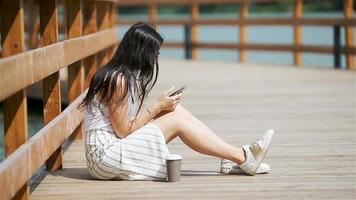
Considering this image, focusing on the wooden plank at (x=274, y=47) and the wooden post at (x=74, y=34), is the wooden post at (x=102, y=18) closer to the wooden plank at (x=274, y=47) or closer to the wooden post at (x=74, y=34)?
the wooden post at (x=74, y=34)

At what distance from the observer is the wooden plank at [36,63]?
10.2 feet

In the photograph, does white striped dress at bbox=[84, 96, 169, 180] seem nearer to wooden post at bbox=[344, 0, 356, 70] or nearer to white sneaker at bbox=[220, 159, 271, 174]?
white sneaker at bbox=[220, 159, 271, 174]

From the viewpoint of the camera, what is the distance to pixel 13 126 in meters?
3.39

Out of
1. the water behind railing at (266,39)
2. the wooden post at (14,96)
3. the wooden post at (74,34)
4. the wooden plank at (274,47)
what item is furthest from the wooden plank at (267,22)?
the wooden post at (14,96)

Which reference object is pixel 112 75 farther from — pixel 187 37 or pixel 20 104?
pixel 187 37

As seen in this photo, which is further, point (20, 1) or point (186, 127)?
point (186, 127)

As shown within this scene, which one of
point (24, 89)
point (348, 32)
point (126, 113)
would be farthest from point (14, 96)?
point (348, 32)

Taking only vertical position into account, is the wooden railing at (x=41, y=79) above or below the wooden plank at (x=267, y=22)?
above

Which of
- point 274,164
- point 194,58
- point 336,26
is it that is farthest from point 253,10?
point 274,164

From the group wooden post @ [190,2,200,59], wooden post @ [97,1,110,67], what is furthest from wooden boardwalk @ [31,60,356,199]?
wooden post @ [190,2,200,59]

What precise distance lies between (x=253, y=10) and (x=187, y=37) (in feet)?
46.3

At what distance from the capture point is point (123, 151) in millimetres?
4191

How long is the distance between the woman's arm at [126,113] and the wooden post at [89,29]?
6.92 feet

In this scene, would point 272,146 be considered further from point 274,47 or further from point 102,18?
point 274,47
